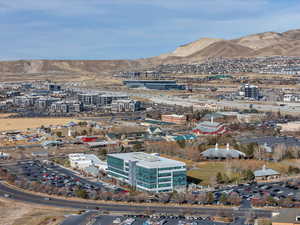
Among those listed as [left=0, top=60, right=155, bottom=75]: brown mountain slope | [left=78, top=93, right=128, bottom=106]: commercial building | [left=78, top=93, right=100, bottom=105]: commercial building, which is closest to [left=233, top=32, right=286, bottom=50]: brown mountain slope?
[left=0, top=60, right=155, bottom=75]: brown mountain slope

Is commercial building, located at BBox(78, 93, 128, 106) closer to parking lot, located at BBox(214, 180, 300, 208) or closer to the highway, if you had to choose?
parking lot, located at BBox(214, 180, 300, 208)

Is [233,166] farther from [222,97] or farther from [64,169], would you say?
[222,97]

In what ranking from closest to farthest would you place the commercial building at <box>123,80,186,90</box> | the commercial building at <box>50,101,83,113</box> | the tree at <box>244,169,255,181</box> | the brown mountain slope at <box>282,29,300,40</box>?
the tree at <box>244,169,255,181</box> → the commercial building at <box>50,101,83,113</box> → the commercial building at <box>123,80,186,90</box> → the brown mountain slope at <box>282,29,300,40</box>

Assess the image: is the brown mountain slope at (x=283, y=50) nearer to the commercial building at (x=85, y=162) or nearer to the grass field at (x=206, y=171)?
the grass field at (x=206, y=171)

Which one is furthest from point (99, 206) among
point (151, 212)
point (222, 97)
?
point (222, 97)

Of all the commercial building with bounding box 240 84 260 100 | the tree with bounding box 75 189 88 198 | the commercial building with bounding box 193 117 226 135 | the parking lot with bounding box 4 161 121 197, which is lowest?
the parking lot with bounding box 4 161 121 197

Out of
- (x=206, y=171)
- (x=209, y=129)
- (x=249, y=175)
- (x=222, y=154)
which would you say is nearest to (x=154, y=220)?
(x=249, y=175)

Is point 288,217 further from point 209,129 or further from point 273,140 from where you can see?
point 209,129
